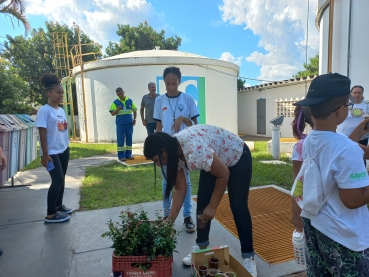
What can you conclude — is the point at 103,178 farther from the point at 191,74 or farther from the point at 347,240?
the point at 191,74

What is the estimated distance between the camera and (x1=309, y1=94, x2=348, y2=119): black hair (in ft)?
4.44

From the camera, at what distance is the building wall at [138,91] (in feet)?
39.1

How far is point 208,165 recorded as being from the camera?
73.5 inches

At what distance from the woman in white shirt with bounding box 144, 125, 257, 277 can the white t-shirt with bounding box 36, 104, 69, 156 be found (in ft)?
6.51

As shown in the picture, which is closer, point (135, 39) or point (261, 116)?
point (261, 116)

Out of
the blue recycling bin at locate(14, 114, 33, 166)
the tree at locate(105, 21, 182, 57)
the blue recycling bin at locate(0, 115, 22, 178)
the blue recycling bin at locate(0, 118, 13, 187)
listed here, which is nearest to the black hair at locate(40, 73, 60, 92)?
the blue recycling bin at locate(0, 118, 13, 187)

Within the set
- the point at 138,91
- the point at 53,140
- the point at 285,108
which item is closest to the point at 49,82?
the point at 53,140

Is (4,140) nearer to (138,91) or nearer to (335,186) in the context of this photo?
(335,186)

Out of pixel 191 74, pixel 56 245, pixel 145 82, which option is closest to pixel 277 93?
pixel 191 74

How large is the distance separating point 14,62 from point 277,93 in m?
19.3

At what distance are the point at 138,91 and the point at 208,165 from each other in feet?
34.7

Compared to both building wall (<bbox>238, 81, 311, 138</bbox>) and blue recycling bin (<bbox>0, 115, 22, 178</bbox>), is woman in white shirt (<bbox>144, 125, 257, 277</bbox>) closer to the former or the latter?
blue recycling bin (<bbox>0, 115, 22, 178</bbox>)

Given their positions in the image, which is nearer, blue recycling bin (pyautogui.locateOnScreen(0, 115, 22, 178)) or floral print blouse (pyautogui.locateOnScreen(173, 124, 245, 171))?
floral print blouse (pyautogui.locateOnScreen(173, 124, 245, 171))

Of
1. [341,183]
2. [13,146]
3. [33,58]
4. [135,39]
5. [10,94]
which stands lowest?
[13,146]
